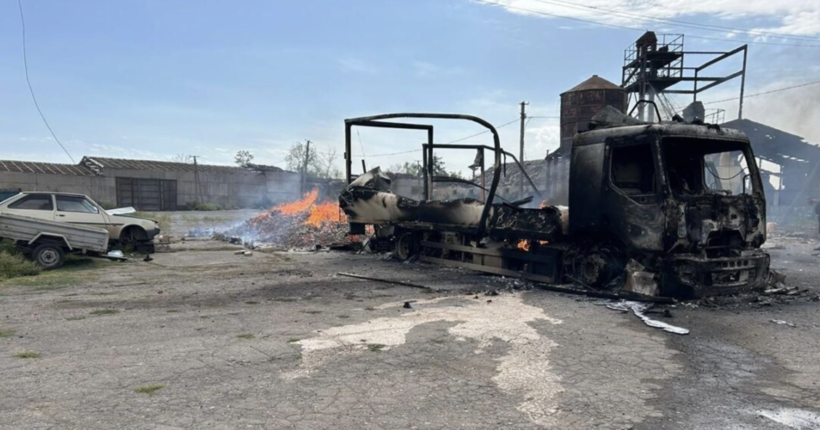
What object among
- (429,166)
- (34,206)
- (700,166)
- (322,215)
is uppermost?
(429,166)

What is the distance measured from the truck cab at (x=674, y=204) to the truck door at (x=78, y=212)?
37.0 ft

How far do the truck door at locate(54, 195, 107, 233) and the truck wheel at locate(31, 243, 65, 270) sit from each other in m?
1.32

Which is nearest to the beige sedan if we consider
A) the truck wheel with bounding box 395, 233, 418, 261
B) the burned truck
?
the truck wheel with bounding box 395, 233, 418, 261

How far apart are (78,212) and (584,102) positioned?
22248 mm

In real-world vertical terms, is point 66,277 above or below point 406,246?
below

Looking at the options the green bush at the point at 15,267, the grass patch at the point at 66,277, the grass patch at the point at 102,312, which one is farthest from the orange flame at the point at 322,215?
the grass patch at the point at 102,312

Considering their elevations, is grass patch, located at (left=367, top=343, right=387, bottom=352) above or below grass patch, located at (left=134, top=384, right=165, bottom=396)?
below

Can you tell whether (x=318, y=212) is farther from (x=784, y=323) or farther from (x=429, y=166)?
(x=784, y=323)

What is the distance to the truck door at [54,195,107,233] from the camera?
11.9 m

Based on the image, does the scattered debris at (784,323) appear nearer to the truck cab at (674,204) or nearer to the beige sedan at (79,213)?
the truck cab at (674,204)

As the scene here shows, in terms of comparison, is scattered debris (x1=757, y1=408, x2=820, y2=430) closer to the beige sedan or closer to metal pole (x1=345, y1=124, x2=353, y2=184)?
metal pole (x1=345, y1=124, x2=353, y2=184)

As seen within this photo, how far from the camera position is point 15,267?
9594mm

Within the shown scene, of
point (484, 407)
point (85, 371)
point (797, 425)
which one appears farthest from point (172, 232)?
point (797, 425)

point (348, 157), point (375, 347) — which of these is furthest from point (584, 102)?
point (375, 347)
